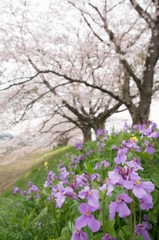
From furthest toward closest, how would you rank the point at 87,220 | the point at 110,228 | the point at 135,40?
the point at 135,40, the point at 110,228, the point at 87,220

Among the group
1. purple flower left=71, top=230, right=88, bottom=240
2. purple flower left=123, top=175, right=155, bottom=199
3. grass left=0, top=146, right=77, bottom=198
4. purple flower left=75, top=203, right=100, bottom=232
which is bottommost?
grass left=0, top=146, right=77, bottom=198

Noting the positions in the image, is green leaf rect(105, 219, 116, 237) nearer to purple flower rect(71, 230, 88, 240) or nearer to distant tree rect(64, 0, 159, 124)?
purple flower rect(71, 230, 88, 240)

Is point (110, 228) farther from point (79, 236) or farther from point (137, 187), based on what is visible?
point (137, 187)

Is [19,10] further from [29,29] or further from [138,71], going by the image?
[138,71]

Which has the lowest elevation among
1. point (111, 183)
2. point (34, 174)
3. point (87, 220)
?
point (34, 174)

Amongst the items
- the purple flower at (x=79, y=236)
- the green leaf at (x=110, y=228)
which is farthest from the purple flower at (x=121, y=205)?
the green leaf at (x=110, y=228)

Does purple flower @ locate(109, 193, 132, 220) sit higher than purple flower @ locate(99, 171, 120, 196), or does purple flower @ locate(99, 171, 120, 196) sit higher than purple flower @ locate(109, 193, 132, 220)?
purple flower @ locate(99, 171, 120, 196)

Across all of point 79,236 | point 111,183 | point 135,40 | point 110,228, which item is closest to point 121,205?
point 111,183

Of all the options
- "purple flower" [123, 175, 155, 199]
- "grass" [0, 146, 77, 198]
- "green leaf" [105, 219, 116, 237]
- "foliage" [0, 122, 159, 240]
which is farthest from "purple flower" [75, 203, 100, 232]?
"grass" [0, 146, 77, 198]

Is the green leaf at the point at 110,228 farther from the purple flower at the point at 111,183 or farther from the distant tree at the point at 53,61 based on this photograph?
the distant tree at the point at 53,61

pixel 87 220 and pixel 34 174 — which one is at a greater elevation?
pixel 87 220

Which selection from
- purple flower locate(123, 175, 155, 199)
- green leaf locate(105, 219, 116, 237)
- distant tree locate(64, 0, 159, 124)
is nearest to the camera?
purple flower locate(123, 175, 155, 199)

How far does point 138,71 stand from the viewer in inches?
415

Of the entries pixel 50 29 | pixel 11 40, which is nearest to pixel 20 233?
pixel 11 40
